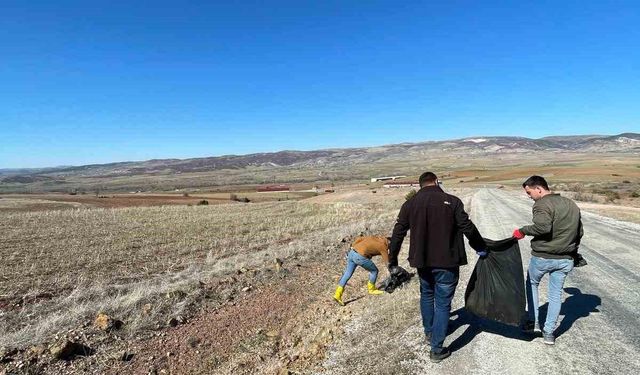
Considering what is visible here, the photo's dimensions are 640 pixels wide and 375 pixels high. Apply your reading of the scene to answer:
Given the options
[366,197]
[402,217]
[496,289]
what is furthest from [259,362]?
[366,197]

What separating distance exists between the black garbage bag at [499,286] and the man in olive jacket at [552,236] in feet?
0.96

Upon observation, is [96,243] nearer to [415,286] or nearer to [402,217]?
[415,286]

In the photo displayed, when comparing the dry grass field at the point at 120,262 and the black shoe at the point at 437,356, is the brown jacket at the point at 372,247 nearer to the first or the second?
the black shoe at the point at 437,356

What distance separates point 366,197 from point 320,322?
1935 inches

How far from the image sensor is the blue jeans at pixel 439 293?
5.54 meters

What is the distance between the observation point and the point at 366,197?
57.2 m

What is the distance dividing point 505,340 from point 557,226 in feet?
6.14

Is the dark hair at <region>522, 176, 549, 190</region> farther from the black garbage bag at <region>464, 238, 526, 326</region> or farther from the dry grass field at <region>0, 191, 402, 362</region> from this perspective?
the dry grass field at <region>0, 191, 402, 362</region>

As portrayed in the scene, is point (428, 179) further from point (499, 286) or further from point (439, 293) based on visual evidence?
point (499, 286)

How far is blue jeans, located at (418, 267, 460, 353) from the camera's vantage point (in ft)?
18.2

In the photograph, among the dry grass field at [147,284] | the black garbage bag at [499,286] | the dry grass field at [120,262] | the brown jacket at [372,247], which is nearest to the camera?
the black garbage bag at [499,286]

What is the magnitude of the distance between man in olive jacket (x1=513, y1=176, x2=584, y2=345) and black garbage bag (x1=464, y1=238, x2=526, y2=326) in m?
0.29

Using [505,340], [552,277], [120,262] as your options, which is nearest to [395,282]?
[505,340]

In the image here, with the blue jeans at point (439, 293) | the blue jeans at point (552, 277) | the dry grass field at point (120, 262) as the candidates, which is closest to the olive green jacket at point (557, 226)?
the blue jeans at point (552, 277)
